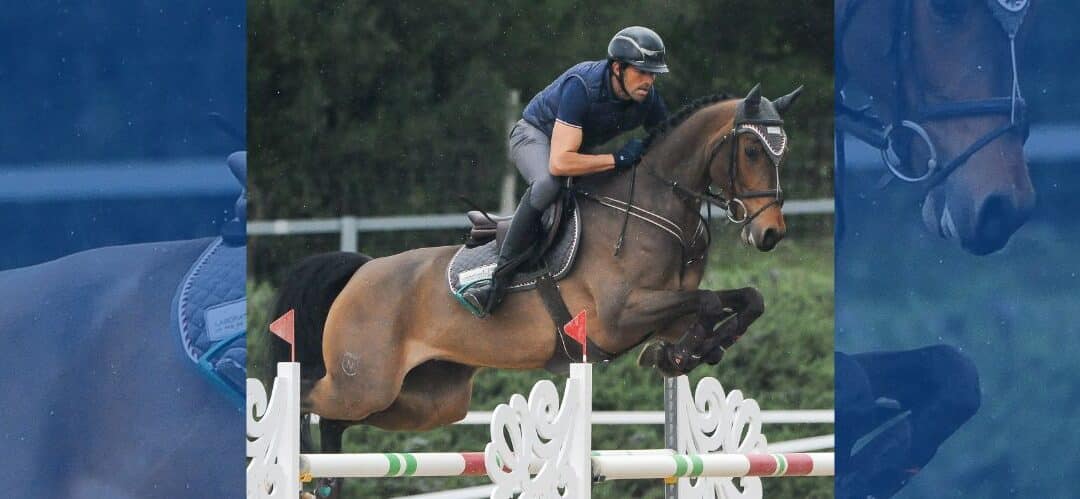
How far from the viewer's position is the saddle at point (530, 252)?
140 inches

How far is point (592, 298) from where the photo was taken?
3586mm

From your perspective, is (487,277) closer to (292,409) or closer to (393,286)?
(393,286)

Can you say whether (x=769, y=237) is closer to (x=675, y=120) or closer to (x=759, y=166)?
(x=759, y=166)

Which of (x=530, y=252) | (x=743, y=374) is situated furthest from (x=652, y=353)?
(x=743, y=374)

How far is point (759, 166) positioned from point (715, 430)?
59 cm

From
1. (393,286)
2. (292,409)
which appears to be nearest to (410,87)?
(393,286)

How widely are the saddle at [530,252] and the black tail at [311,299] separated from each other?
0.32m

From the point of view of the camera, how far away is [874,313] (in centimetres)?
163

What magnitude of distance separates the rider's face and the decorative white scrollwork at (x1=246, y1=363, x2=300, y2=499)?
1146mm

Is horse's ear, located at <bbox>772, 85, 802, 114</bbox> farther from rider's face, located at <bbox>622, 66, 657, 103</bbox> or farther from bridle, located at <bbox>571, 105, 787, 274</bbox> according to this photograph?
rider's face, located at <bbox>622, 66, 657, 103</bbox>

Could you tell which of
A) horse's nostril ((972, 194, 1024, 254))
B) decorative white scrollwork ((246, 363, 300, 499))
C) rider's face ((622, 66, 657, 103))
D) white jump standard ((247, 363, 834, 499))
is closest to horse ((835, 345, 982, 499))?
horse's nostril ((972, 194, 1024, 254))

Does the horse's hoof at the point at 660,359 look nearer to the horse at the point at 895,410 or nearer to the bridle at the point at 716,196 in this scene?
the bridle at the point at 716,196

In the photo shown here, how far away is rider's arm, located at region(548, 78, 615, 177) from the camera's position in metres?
3.39

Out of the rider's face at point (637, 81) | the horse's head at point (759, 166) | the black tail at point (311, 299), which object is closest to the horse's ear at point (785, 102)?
the horse's head at point (759, 166)
